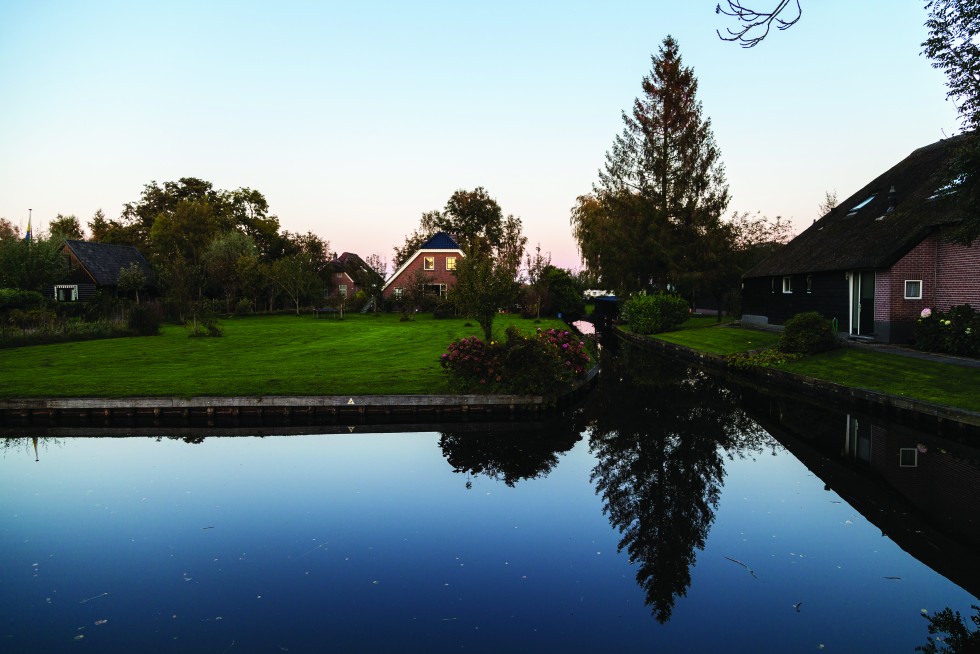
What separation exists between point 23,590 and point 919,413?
16465 millimetres

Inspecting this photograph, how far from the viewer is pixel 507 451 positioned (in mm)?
11250


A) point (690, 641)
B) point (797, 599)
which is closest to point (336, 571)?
point (690, 641)

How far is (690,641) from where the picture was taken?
525 centimetres

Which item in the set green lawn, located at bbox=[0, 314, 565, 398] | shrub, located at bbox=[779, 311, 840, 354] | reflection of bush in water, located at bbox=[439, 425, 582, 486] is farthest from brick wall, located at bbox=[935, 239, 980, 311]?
green lawn, located at bbox=[0, 314, 565, 398]

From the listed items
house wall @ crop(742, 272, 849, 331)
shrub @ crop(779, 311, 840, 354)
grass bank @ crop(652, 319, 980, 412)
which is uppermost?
house wall @ crop(742, 272, 849, 331)

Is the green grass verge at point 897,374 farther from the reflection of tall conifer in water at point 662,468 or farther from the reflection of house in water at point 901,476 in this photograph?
the reflection of tall conifer in water at point 662,468

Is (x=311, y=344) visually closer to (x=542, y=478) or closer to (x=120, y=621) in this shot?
(x=542, y=478)

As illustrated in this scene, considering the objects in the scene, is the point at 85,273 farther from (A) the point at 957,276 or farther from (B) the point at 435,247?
(A) the point at 957,276

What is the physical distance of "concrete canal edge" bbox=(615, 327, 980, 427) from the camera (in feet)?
40.9

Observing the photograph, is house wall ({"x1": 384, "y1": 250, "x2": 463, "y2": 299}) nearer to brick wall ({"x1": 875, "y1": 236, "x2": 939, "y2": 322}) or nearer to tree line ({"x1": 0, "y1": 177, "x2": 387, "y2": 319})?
tree line ({"x1": 0, "y1": 177, "x2": 387, "y2": 319})

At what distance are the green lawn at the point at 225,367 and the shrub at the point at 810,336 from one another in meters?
13.0

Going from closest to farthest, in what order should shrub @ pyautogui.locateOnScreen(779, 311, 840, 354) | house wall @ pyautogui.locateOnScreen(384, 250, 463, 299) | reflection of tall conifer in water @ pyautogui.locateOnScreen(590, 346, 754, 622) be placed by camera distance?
1. reflection of tall conifer in water @ pyautogui.locateOnScreen(590, 346, 754, 622)
2. shrub @ pyautogui.locateOnScreen(779, 311, 840, 354)
3. house wall @ pyautogui.locateOnScreen(384, 250, 463, 299)

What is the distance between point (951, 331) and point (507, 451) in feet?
53.9

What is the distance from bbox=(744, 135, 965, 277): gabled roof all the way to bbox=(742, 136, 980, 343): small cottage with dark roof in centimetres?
5
